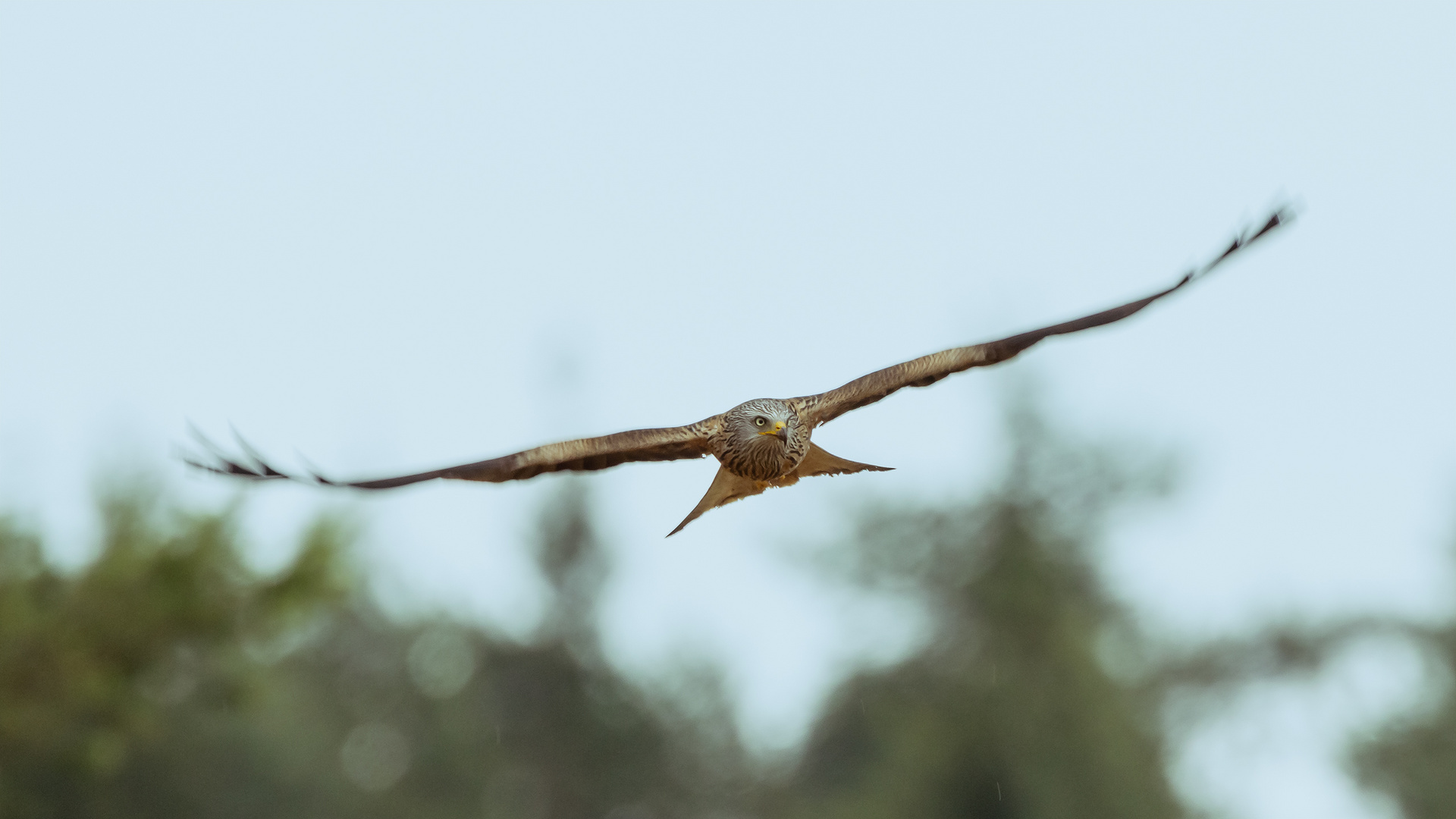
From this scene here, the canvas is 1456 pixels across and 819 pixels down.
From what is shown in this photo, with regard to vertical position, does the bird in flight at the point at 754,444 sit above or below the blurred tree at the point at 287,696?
below

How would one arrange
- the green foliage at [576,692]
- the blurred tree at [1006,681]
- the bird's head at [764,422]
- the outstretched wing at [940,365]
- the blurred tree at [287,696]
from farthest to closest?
1. the blurred tree at [1006,681]
2. the green foliage at [576,692]
3. the blurred tree at [287,696]
4. the bird's head at [764,422]
5. the outstretched wing at [940,365]

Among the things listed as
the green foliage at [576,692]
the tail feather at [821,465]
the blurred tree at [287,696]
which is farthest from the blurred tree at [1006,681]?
the tail feather at [821,465]

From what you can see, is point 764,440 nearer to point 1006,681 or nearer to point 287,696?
point 1006,681

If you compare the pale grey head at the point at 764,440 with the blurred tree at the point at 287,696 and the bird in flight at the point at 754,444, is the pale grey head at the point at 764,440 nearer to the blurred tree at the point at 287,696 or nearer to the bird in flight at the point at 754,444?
the bird in flight at the point at 754,444

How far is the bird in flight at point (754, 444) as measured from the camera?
9617 mm

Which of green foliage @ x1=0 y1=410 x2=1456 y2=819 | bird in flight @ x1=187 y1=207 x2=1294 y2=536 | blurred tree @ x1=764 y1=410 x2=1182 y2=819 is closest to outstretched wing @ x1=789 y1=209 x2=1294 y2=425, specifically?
bird in flight @ x1=187 y1=207 x2=1294 y2=536

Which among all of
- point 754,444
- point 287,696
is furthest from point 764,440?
point 287,696

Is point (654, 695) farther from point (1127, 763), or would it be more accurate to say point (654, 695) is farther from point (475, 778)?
point (1127, 763)

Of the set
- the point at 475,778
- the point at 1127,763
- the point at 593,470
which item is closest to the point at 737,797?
the point at 475,778

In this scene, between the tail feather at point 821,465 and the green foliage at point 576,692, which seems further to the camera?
the green foliage at point 576,692

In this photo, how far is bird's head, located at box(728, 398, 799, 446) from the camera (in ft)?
33.1

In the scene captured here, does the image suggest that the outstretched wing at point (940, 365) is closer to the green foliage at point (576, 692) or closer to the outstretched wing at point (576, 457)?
the outstretched wing at point (576, 457)

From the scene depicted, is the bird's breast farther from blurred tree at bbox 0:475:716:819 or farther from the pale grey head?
blurred tree at bbox 0:475:716:819

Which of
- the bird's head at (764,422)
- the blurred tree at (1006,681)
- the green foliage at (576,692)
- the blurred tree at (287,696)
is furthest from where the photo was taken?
the blurred tree at (1006,681)
